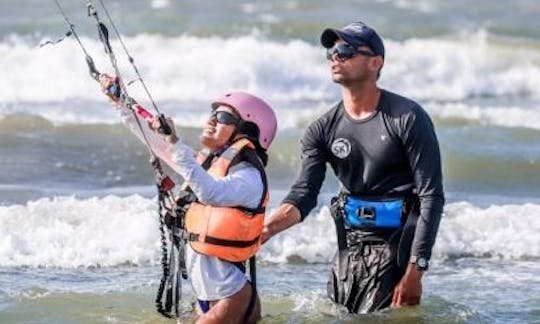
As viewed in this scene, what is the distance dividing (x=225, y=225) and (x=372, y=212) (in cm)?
96

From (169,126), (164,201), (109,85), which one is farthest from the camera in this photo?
(164,201)

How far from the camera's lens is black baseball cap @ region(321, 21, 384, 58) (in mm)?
6895

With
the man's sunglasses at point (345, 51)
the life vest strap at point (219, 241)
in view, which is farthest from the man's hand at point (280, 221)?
the man's sunglasses at point (345, 51)

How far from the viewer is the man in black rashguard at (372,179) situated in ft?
22.3

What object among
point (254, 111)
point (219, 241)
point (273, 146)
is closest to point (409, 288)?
point (219, 241)

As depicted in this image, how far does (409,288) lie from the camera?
271 inches

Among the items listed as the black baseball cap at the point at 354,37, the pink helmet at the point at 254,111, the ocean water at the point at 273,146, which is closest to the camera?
the pink helmet at the point at 254,111

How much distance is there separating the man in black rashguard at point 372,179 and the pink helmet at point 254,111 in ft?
1.72

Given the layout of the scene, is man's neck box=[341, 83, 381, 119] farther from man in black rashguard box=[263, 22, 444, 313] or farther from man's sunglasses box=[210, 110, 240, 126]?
man's sunglasses box=[210, 110, 240, 126]

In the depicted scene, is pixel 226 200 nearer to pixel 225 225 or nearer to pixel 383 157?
pixel 225 225

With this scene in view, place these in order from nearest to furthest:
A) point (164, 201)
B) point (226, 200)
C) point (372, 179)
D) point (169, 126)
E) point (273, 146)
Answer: point (169, 126) → point (226, 200) → point (164, 201) → point (372, 179) → point (273, 146)

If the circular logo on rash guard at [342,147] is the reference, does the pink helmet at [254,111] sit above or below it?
above

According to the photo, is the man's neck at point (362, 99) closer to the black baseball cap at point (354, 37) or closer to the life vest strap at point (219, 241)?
the black baseball cap at point (354, 37)

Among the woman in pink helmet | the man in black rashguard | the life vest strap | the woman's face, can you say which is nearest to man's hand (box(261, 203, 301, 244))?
the man in black rashguard
